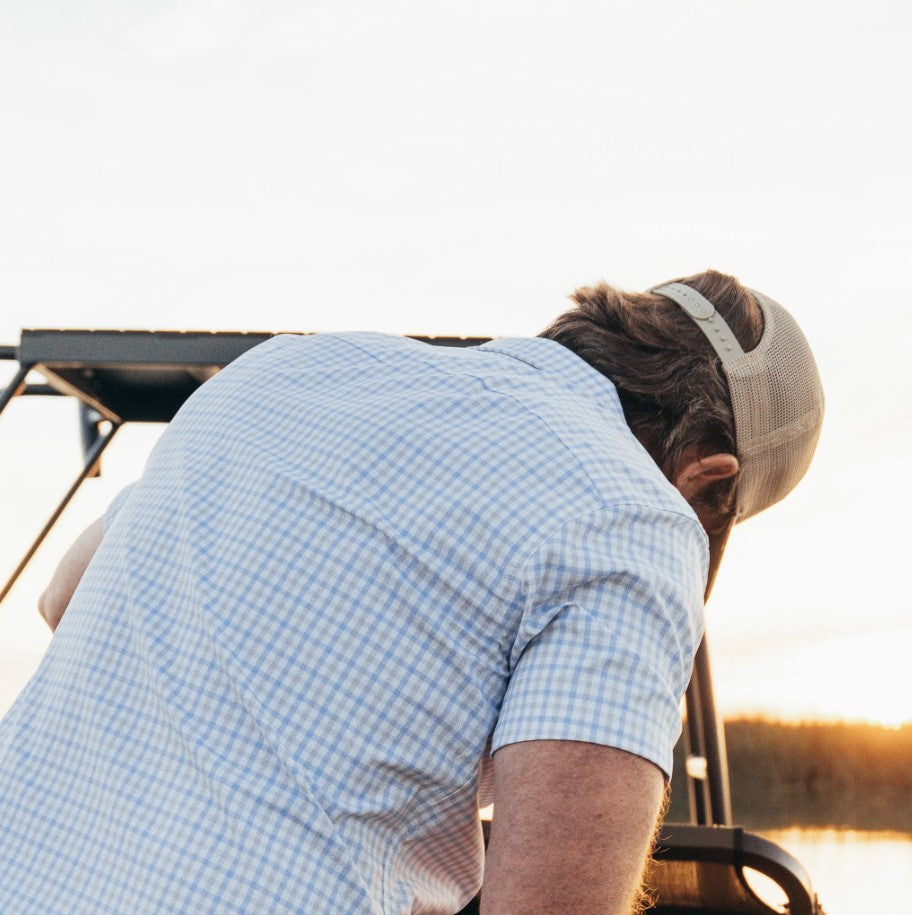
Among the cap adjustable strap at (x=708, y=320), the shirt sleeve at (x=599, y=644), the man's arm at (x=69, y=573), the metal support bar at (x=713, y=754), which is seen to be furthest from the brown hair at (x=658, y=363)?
the metal support bar at (x=713, y=754)

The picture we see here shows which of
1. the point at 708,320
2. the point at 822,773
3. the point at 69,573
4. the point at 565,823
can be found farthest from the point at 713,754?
the point at 822,773

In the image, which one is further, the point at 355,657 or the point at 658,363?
the point at 658,363

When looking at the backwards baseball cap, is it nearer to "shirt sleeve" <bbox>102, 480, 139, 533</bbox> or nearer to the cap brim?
the cap brim

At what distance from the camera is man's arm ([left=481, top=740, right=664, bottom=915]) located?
0.79m

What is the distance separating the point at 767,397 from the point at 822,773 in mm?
32172

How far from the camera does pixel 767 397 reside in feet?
4.25

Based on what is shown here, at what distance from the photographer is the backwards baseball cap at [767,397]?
49.7 inches

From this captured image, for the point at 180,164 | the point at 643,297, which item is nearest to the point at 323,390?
the point at 643,297

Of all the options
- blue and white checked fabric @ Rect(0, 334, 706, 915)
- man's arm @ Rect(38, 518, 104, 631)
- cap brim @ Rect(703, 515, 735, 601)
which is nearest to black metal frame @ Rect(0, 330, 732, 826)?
cap brim @ Rect(703, 515, 735, 601)

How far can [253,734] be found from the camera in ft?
2.78

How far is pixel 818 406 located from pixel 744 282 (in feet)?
0.64

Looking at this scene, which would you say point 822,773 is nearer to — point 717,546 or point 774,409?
point 717,546

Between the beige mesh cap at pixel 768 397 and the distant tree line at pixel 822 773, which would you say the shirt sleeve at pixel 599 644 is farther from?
the distant tree line at pixel 822 773

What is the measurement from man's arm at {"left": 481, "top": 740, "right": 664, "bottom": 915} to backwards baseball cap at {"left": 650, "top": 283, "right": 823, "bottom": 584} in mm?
578
